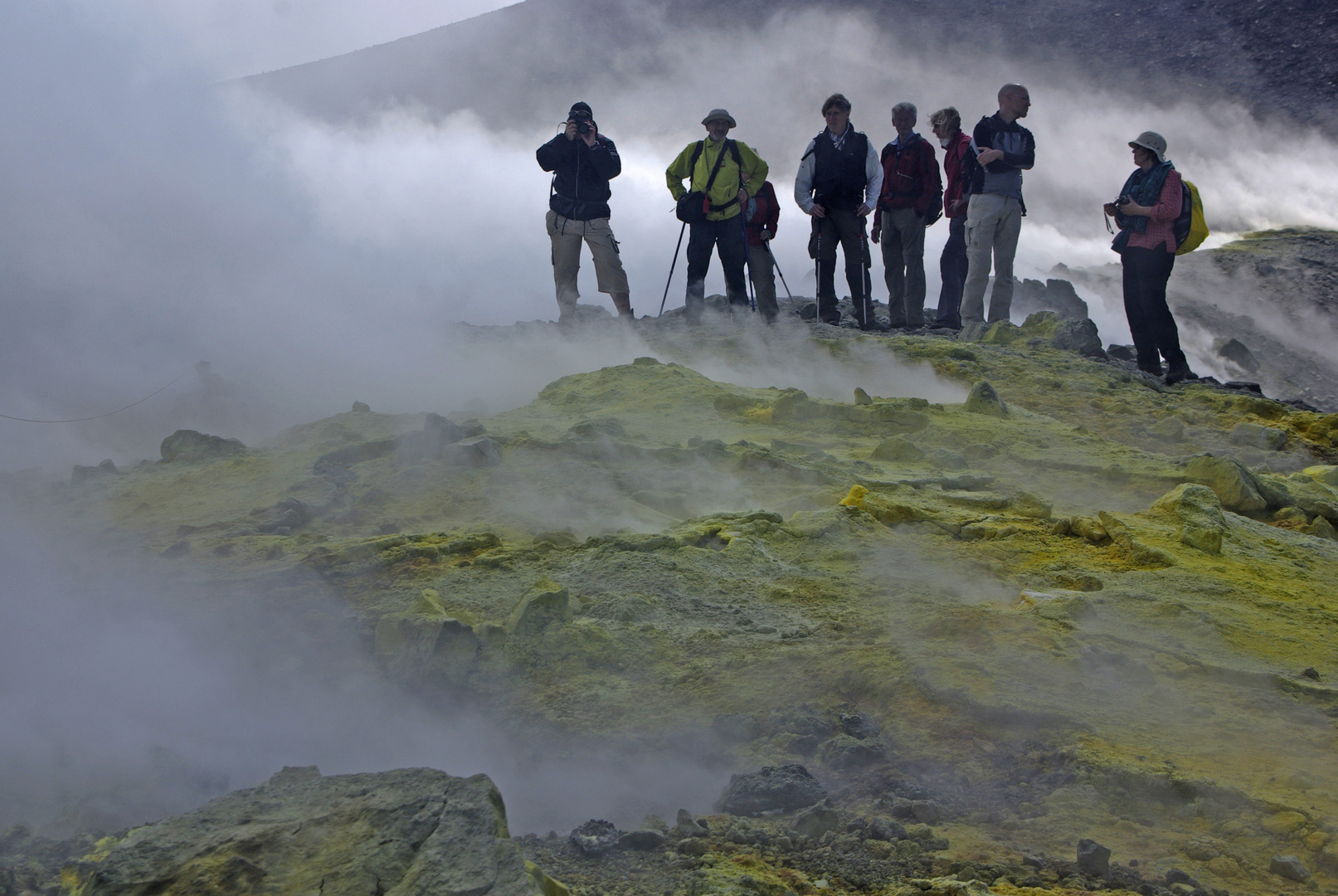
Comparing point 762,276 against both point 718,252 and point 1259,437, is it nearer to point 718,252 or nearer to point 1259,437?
point 718,252

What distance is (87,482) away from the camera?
16.6 ft

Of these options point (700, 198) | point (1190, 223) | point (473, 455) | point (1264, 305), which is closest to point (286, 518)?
point (473, 455)

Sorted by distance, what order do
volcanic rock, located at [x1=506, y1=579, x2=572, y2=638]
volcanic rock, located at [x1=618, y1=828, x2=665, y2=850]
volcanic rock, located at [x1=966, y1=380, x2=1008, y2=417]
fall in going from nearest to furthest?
1. volcanic rock, located at [x1=618, y1=828, x2=665, y2=850]
2. volcanic rock, located at [x1=506, y1=579, x2=572, y2=638]
3. volcanic rock, located at [x1=966, y1=380, x2=1008, y2=417]

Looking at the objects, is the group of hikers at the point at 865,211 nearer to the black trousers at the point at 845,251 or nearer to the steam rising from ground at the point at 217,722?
the black trousers at the point at 845,251

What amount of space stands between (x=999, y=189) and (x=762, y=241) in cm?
220

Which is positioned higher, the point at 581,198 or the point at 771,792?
the point at 581,198

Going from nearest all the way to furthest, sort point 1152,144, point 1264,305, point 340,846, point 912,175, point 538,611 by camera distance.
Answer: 1. point 340,846
2. point 538,611
3. point 1152,144
4. point 912,175
5. point 1264,305

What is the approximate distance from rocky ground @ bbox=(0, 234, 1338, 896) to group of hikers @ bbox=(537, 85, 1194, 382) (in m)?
2.06

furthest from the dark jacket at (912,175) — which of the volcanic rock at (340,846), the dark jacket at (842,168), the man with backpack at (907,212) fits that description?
the volcanic rock at (340,846)

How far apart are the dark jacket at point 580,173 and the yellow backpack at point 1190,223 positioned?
3.99m

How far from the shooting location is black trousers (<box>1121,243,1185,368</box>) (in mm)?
7613

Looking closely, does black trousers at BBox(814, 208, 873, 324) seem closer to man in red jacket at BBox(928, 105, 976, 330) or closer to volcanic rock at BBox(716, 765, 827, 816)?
man in red jacket at BBox(928, 105, 976, 330)

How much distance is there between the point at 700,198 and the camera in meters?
8.67

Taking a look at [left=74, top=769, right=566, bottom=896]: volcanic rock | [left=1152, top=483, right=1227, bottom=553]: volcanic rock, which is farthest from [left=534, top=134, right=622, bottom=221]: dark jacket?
[left=74, top=769, right=566, bottom=896]: volcanic rock
